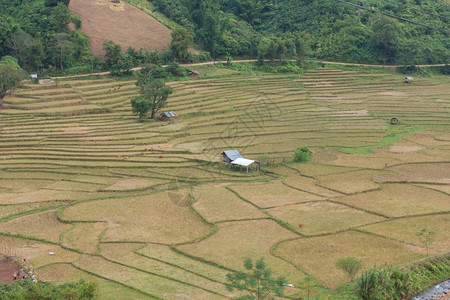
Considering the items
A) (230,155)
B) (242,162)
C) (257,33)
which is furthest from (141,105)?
(257,33)

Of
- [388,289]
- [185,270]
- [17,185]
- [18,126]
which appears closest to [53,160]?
[17,185]

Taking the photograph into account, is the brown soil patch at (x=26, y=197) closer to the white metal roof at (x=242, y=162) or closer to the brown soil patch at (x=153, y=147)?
the brown soil patch at (x=153, y=147)

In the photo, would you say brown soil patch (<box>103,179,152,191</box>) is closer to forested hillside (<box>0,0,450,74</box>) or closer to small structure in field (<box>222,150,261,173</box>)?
small structure in field (<box>222,150,261,173</box>)

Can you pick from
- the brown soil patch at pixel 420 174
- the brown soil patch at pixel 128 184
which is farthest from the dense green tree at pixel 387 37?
the brown soil patch at pixel 128 184

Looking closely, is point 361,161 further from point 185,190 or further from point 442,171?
point 185,190

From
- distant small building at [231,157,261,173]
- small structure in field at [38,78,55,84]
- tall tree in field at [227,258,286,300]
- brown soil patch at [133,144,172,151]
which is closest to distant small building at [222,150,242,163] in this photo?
distant small building at [231,157,261,173]

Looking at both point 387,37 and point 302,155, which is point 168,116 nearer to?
point 302,155
